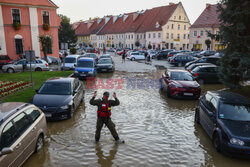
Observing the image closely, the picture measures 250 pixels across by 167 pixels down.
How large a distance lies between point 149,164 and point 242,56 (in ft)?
31.3

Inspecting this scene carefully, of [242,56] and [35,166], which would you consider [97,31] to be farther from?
[35,166]

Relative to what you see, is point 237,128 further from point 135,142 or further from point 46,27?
point 46,27

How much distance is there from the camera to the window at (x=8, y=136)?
494cm

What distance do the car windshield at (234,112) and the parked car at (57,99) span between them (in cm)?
599

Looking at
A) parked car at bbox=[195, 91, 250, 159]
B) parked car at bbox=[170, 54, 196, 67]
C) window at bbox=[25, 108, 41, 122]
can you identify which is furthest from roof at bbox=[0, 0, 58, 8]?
parked car at bbox=[195, 91, 250, 159]

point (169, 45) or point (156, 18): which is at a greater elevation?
point (156, 18)

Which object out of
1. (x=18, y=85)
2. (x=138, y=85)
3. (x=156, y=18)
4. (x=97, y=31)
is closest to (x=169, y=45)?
(x=156, y=18)

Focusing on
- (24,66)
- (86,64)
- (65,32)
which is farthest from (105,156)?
(65,32)

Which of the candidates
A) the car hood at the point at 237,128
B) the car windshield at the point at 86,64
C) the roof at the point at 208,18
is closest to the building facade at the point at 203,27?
the roof at the point at 208,18

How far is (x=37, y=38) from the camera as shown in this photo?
3238 centimetres

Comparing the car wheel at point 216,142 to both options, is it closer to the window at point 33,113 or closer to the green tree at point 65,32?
the window at point 33,113

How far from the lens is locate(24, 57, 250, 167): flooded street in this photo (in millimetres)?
6312

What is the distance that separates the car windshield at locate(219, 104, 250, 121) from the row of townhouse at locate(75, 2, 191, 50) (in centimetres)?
5360

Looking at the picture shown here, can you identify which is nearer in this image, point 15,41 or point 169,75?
point 169,75
